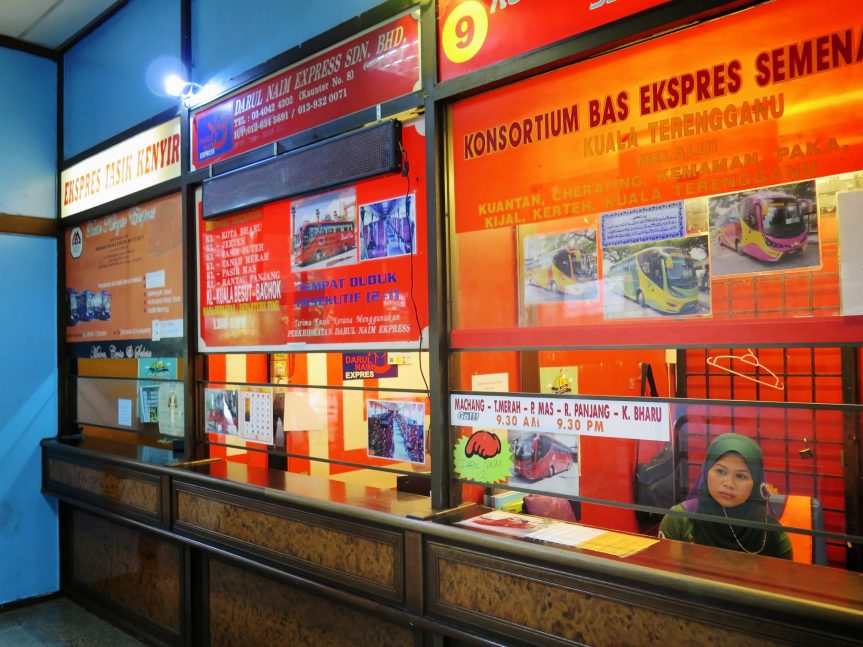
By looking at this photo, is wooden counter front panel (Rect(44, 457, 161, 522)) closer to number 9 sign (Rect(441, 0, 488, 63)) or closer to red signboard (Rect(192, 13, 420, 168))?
red signboard (Rect(192, 13, 420, 168))

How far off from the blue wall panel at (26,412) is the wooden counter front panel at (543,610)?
3.58m

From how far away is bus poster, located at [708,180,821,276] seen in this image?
169cm

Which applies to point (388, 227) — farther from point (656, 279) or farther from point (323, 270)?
point (656, 279)

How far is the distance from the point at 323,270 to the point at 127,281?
1.91 m

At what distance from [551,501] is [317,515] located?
0.91m

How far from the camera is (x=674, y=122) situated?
1915 millimetres

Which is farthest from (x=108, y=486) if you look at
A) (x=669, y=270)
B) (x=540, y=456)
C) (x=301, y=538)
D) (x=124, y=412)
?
(x=669, y=270)

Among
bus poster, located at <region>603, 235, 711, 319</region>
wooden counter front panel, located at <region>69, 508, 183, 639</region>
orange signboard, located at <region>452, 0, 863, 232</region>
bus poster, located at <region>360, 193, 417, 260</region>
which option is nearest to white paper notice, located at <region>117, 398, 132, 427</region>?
wooden counter front panel, located at <region>69, 508, 183, 639</region>

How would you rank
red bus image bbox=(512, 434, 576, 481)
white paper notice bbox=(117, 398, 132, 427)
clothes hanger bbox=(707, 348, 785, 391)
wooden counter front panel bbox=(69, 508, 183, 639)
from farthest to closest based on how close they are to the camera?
white paper notice bbox=(117, 398, 132, 427), wooden counter front panel bbox=(69, 508, 183, 639), clothes hanger bbox=(707, 348, 785, 391), red bus image bbox=(512, 434, 576, 481)

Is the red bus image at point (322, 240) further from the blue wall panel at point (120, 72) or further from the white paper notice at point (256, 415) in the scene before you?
the blue wall panel at point (120, 72)

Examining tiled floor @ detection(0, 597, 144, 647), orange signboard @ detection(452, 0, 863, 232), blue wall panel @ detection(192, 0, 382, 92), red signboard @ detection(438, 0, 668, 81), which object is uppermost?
blue wall panel @ detection(192, 0, 382, 92)

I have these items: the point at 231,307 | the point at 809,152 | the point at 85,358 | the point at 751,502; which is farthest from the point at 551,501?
the point at 85,358

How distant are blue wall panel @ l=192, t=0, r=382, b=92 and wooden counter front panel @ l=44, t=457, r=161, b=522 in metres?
2.17

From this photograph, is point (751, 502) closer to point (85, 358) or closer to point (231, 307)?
point (231, 307)
